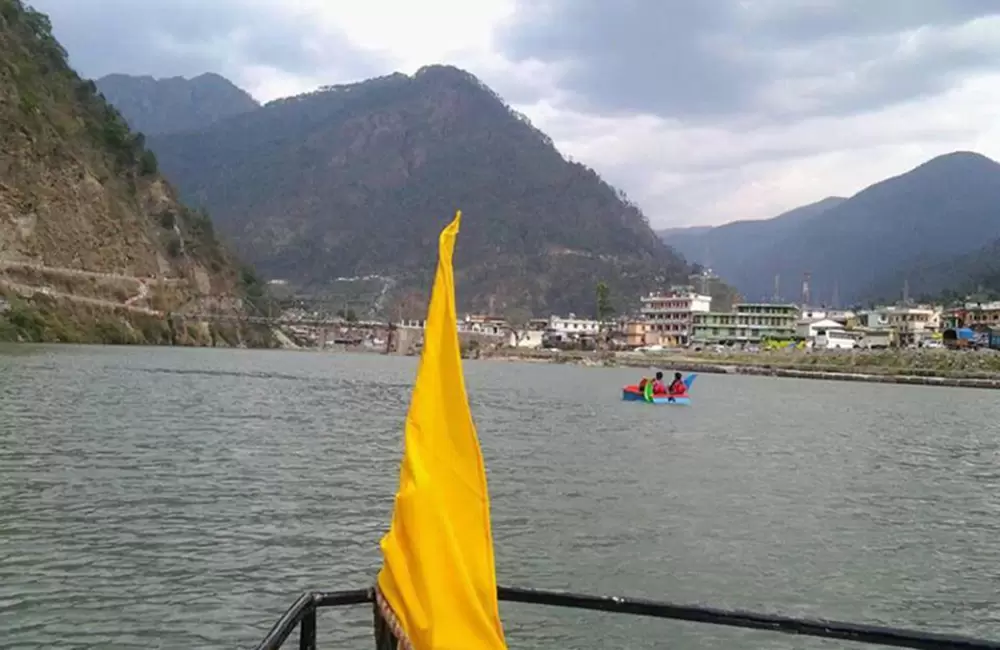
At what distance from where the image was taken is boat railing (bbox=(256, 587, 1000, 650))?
472 cm

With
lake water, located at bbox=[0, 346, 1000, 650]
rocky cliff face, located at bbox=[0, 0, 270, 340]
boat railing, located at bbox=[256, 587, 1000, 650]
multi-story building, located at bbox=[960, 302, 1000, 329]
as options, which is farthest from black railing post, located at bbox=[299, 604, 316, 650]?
multi-story building, located at bbox=[960, 302, 1000, 329]

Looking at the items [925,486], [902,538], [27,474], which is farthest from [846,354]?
[27,474]

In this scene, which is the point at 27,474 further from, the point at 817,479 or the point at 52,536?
the point at 817,479

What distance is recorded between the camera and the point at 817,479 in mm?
27469

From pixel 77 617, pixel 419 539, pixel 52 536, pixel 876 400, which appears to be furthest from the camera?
pixel 876 400

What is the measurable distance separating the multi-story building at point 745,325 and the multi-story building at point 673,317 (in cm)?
305

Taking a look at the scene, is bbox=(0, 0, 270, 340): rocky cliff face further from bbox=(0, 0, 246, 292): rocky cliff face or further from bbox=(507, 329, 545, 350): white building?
bbox=(507, 329, 545, 350): white building

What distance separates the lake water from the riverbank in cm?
6499

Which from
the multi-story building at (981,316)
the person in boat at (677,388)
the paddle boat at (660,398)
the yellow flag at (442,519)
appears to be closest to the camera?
the yellow flag at (442,519)

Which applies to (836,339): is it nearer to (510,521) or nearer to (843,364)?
(843,364)

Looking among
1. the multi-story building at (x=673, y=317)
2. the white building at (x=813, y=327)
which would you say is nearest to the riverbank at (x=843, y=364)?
the multi-story building at (x=673, y=317)

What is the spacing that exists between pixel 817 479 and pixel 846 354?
333 feet

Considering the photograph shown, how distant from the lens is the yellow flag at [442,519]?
3949mm

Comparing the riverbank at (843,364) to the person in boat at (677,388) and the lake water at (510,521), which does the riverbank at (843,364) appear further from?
the lake water at (510,521)
